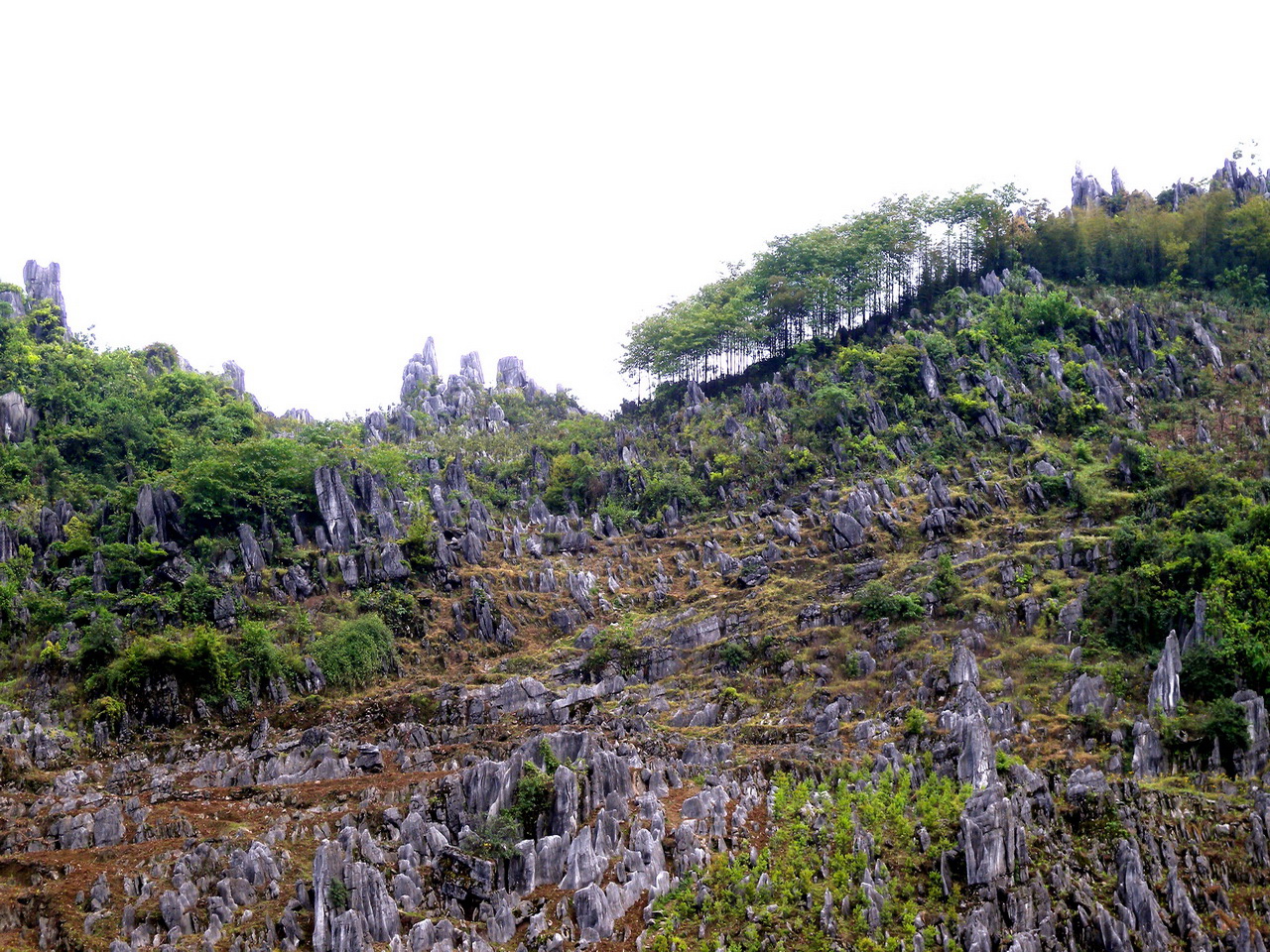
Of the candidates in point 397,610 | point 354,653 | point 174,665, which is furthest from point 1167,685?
point 174,665

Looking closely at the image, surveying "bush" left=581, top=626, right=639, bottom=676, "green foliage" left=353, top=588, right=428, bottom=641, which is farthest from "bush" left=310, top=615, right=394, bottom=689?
"bush" left=581, top=626, right=639, bottom=676

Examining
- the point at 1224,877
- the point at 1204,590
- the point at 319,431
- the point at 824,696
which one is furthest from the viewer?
the point at 319,431

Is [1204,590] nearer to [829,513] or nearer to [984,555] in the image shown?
[984,555]

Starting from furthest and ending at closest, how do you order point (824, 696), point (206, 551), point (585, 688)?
1. point (206, 551)
2. point (585, 688)
3. point (824, 696)

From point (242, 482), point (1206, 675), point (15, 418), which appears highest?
point (15, 418)

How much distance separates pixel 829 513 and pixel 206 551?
1098 inches

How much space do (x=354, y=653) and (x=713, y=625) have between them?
47.6 feet

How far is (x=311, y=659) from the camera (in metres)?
40.2

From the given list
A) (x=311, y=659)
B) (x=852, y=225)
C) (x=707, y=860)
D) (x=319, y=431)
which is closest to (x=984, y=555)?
(x=707, y=860)

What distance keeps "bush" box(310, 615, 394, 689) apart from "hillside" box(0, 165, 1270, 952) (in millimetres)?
127

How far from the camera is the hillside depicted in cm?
2422

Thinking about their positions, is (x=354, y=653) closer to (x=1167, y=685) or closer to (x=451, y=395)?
(x=1167, y=685)

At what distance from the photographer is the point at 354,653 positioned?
134 ft

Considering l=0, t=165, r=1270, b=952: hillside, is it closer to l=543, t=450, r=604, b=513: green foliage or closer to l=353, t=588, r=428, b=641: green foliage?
l=353, t=588, r=428, b=641: green foliage
